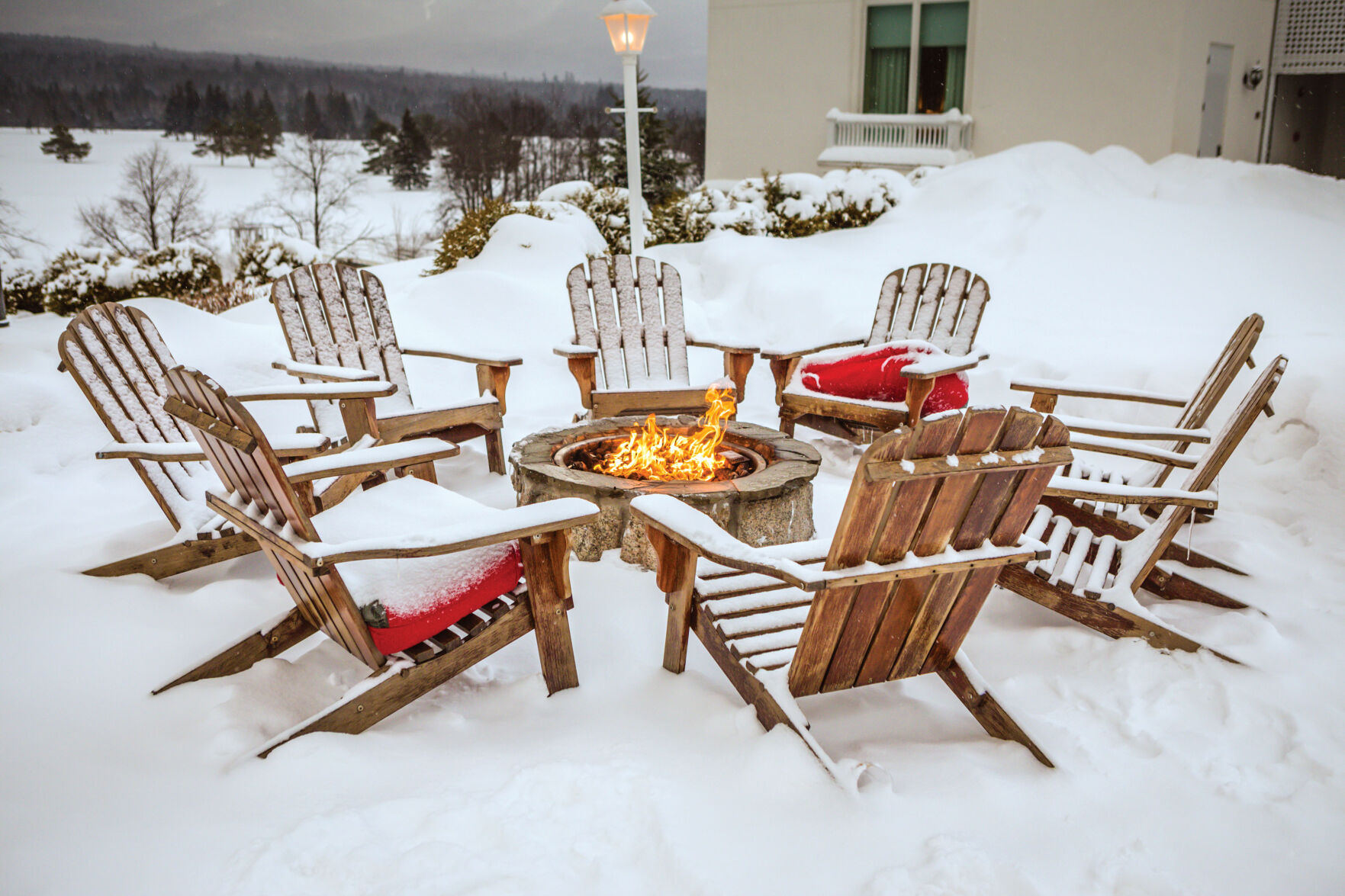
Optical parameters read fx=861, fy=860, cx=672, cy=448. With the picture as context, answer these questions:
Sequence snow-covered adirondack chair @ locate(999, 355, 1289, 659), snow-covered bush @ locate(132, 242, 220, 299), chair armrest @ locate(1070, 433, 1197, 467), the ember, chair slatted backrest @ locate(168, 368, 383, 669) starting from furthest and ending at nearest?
snow-covered bush @ locate(132, 242, 220, 299), the ember, chair armrest @ locate(1070, 433, 1197, 467), snow-covered adirondack chair @ locate(999, 355, 1289, 659), chair slatted backrest @ locate(168, 368, 383, 669)

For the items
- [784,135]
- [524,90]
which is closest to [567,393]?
[784,135]

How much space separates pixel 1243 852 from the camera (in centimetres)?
163

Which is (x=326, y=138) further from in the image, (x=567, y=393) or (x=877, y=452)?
(x=877, y=452)

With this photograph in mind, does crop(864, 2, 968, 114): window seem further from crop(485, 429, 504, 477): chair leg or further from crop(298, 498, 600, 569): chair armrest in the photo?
crop(298, 498, 600, 569): chair armrest

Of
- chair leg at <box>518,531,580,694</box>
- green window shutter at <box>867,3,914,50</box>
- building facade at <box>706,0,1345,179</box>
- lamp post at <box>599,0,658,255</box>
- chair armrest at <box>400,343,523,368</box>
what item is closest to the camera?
chair leg at <box>518,531,580,694</box>

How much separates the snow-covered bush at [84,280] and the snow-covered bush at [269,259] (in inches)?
42.1

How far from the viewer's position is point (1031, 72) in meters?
11.3

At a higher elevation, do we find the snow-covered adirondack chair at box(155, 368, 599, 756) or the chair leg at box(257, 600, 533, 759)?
the snow-covered adirondack chair at box(155, 368, 599, 756)

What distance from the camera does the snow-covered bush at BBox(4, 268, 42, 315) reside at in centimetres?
895

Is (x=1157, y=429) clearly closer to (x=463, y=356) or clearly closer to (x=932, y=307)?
(x=932, y=307)

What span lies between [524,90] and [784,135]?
471 inches

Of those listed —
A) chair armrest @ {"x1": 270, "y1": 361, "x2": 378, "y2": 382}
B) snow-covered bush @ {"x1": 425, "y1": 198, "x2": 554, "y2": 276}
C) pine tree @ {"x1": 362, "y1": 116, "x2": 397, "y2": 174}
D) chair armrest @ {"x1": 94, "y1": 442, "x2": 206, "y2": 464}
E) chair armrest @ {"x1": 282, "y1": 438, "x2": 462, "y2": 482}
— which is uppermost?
pine tree @ {"x1": 362, "y1": 116, "x2": 397, "y2": 174}

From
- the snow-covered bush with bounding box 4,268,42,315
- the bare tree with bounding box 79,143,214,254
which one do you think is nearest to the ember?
the snow-covered bush with bounding box 4,268,42,315

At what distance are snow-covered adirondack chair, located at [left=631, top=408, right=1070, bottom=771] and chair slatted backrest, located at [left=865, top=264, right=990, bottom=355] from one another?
2402 millimetres
